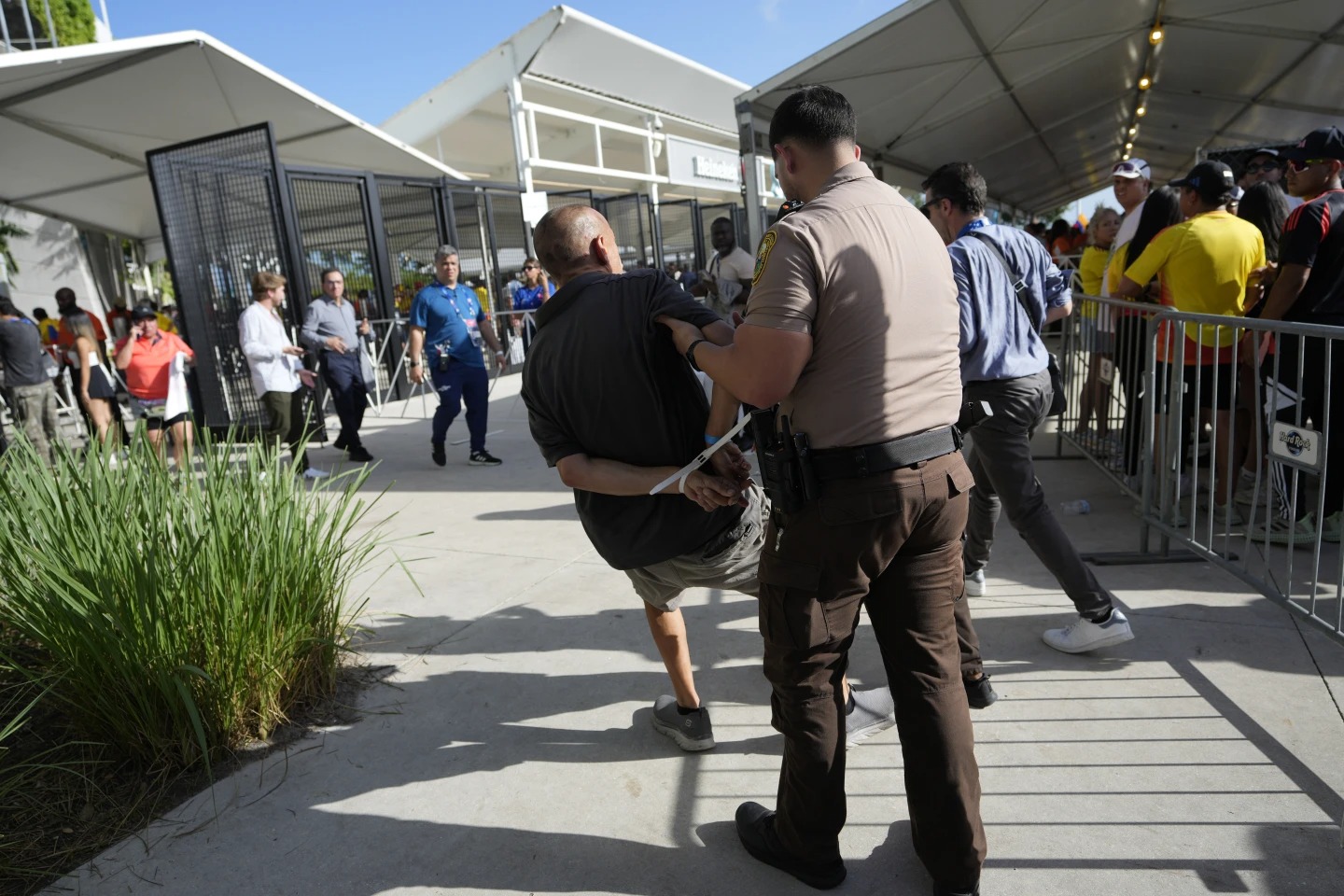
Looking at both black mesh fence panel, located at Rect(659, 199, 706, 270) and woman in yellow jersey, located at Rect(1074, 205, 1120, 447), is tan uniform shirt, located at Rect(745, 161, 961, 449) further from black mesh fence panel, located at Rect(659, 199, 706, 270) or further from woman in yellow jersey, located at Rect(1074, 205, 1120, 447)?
black mesh fence panel, located at Rect(659, 199, 706, 270)

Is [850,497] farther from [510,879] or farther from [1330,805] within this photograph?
[1330,805]

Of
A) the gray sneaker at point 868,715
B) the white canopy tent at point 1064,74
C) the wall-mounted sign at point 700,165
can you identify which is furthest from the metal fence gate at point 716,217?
the gray sneaker at point 868,715

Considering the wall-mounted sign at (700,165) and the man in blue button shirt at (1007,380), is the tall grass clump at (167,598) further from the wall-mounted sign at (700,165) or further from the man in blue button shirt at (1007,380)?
the wall-mounted sign at (700,165)

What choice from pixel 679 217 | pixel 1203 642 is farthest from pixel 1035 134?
pixel 1203 642

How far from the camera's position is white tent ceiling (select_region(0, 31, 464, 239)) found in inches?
379

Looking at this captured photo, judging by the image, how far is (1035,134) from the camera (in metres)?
15.1

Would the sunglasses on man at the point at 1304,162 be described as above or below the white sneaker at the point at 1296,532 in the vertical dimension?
above

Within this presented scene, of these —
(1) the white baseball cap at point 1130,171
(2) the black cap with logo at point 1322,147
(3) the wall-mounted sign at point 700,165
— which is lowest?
(2) the black cap with logo at point 1322,147

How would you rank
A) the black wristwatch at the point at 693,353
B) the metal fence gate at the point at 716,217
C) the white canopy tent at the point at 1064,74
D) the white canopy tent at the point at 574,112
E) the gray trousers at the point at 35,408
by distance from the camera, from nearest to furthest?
the black wristwatch at the point at 693,353
the white canopy tent at the point at 1064,74
the gray trousers at the point at 35,408
the white canopy tent at the point at 574,112
the metal fence gate at the point at 716,217

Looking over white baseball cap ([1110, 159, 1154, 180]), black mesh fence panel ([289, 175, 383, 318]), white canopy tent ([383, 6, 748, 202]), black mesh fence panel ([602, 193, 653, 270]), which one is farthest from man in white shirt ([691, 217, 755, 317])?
black mesh fence panel ([602, 193, 653, 270])

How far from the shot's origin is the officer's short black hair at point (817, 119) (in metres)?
Result: 2.02

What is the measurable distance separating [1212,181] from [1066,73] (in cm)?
830

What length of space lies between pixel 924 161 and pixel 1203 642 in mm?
11121

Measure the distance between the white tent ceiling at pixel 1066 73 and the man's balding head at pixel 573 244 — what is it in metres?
5.43
